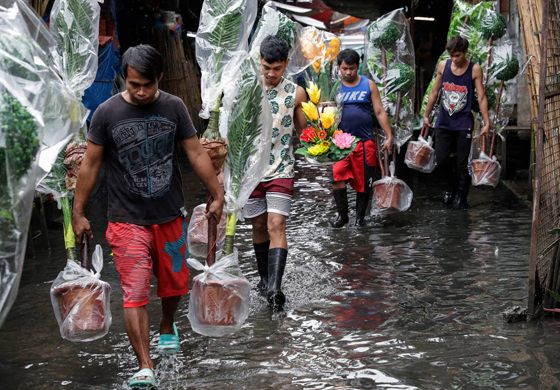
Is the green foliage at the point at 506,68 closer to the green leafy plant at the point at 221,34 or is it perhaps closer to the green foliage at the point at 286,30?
the green foliage at the point at 286,30

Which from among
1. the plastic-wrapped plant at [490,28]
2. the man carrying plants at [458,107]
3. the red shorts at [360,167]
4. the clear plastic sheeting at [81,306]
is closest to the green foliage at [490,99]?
the plastic-wrapped plant at [490,28]

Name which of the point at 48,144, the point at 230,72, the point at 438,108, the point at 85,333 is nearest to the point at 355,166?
the point at 438,108

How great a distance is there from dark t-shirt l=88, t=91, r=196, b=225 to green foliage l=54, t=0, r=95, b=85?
4.06ft

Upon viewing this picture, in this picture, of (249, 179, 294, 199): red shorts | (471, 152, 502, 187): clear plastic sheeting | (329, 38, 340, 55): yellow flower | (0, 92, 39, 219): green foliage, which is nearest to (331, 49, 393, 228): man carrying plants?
(329, 38, 340, 55): yellow flower

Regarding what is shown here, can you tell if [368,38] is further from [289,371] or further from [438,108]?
[289,371]

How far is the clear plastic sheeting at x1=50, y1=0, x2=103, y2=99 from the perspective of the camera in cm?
511

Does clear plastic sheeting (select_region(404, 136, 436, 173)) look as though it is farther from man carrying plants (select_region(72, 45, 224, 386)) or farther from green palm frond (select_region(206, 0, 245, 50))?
man carrying plants (select_region(72, 45, 224, 386))

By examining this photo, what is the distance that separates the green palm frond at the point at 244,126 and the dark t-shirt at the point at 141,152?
64cm

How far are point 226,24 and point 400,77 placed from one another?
4.01m

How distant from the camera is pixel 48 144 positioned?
11.3ft

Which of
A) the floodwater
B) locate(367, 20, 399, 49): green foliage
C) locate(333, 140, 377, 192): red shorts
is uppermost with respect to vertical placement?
locate(367, 20, 399, 49): green foliage

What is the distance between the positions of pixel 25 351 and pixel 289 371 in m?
1.68

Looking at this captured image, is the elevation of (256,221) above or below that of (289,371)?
above

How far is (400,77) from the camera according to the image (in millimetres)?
8617
